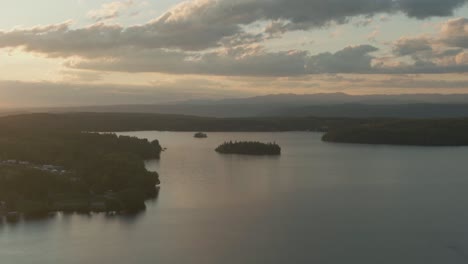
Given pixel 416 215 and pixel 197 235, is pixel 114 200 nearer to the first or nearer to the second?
pixel 197 235

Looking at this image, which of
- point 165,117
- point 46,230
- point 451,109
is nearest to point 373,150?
point 46,230

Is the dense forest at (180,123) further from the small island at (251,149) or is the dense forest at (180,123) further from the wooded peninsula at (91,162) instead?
the small island at (251,149)

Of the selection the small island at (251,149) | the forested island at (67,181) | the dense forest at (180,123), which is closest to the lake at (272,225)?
the forested island at (67,181)

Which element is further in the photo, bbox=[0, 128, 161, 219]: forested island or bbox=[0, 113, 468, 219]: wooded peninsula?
bbox=[0, 113, 468, 219]: wooded peninsula

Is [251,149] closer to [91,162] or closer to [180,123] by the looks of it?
[91,162]

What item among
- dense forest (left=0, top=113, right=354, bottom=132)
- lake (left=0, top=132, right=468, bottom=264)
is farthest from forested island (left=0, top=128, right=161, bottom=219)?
dense forest (left=0, top=113, right=354, bottom=132)

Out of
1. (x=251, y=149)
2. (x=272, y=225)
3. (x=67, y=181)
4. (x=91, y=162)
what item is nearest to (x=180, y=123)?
(x=251, y=149)

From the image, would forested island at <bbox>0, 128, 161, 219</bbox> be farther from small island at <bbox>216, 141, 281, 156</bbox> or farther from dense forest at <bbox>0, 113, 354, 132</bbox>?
dense forest at <bbox>0, 113, 354, 132</bbox>
